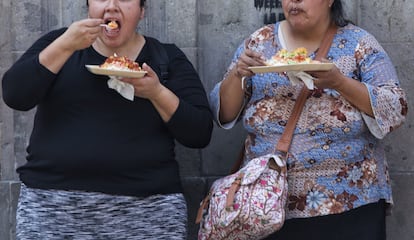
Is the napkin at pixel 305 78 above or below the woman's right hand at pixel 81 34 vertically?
below

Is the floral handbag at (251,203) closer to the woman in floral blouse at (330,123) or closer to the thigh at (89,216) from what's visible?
the woman in floral blouse at (330,123)

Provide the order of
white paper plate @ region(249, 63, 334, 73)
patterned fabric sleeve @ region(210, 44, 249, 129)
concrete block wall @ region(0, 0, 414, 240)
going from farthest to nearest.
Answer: concrete block wall @ region(0, 0, 414, 240) < patterned fabric sleeve @ region(210, 44, 249, 129) < white paper plate @ region(249, 63, 334, 73)

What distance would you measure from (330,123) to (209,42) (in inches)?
43.8

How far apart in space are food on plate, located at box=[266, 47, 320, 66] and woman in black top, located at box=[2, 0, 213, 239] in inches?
19.0

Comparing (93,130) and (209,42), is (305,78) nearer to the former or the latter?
(93,130)

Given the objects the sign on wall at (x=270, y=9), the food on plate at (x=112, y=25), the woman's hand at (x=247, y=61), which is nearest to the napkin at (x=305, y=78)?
the woman's hand at (x=247, y=61)

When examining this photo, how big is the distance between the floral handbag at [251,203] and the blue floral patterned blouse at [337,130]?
0.45 ft

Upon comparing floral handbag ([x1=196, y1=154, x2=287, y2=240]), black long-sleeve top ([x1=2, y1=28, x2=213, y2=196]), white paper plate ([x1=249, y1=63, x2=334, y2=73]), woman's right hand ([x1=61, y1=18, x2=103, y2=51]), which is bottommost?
floral handbag ([x1=196, y1=154, x2=287, y2=240])

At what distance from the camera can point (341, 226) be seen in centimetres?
432

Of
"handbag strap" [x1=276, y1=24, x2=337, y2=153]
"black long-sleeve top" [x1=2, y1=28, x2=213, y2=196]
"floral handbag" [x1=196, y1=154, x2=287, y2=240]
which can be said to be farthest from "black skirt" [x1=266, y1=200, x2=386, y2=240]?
"black long-sleeve top" [x1=2, y1=28, x2=213, y2=196]

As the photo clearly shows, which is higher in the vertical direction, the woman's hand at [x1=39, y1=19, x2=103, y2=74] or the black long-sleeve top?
the woman's hand at [x1=39, y1=19, x2=103, y2=74]

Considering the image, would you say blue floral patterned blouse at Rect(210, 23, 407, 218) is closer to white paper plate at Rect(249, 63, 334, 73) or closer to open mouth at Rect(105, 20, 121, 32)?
white paper plate at Rect(249, 63, 334, 73)

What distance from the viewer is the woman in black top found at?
4191mm

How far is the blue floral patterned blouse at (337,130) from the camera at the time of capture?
4.21 meters
